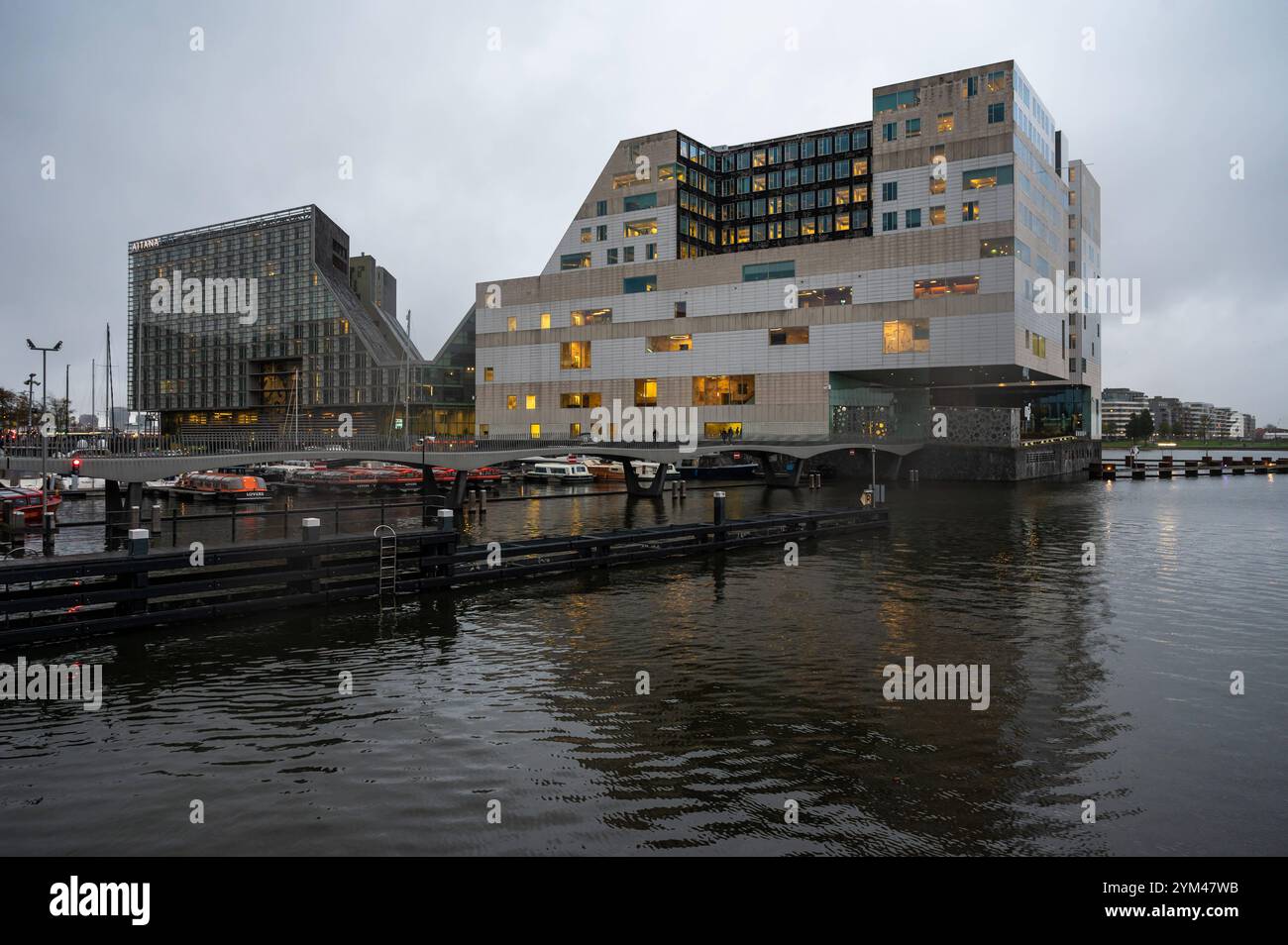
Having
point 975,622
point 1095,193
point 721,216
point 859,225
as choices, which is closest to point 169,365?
point 721,216

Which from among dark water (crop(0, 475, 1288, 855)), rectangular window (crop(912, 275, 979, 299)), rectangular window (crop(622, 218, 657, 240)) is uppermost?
rectangular window (crop(622, 218, 657, 240))

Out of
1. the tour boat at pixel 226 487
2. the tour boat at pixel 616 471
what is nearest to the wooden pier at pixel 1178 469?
the tour boat at pixel 616 471

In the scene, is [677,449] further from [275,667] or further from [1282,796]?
[1282,796]

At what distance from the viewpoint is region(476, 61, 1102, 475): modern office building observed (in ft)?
260

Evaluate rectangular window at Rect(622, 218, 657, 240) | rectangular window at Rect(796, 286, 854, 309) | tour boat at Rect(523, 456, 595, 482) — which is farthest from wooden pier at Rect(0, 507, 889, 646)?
rectangular window at Rect(622, 218, 657, 240)

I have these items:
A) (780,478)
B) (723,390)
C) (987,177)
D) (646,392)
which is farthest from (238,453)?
(987,177)

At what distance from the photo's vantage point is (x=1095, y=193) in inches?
5089

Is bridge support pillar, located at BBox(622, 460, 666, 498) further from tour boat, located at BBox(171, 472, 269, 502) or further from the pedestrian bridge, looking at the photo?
tour boat, located at BBox(171, 472, 269, 502)

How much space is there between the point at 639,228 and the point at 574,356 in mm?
16925

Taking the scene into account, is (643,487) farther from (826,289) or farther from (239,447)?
(826,289)

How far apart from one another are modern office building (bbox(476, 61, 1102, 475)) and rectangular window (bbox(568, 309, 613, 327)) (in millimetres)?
186

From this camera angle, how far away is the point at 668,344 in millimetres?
93312

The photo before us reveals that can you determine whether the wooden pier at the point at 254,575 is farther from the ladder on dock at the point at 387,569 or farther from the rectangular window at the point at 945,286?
the rectangular window at the point at 945,286

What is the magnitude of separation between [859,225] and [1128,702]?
10760 cm
